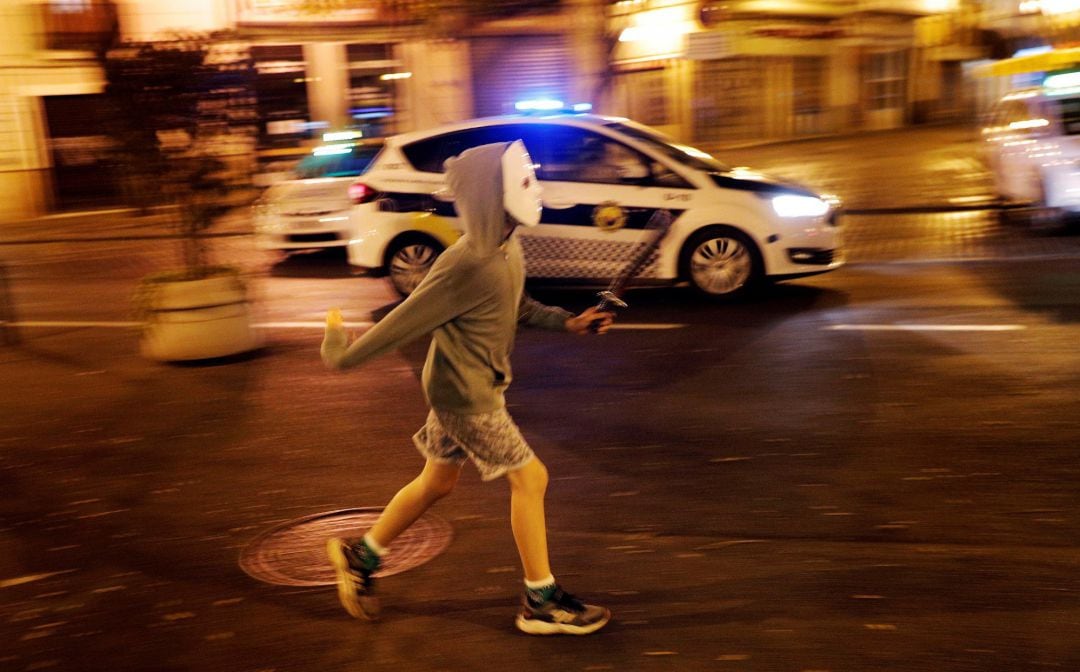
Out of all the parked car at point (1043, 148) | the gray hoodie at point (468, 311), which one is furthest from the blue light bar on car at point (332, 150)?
the gray hoodie at point (468, 311)

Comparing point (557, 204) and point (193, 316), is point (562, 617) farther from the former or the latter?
point (557, 204)

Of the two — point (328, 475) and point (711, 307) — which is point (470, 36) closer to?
point (711, 307)

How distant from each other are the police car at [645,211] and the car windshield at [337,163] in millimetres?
4169

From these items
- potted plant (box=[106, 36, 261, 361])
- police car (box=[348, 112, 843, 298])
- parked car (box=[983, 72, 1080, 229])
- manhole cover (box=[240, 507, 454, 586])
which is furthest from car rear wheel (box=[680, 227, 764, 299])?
manhole cover (box=[240, 507, 454, 586])

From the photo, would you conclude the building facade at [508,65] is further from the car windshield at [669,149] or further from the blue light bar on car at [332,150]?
the car windshield at [669,149]

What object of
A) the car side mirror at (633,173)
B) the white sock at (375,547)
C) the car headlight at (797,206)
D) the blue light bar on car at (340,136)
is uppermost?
the blue light bar on car at (340,136)

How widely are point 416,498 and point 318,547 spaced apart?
0.95 m

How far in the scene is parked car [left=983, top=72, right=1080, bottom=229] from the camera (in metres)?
12.5

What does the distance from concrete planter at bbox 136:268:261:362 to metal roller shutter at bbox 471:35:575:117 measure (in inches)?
766

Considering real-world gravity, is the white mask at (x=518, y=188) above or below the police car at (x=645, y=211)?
above

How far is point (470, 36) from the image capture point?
2555cm

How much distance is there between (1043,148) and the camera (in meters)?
12.9

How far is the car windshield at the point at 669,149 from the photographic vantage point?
396 inches

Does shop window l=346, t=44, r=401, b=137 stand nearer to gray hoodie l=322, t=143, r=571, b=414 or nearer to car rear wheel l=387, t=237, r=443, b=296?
car rear wheel l=387, t=237, r=443, b=296
